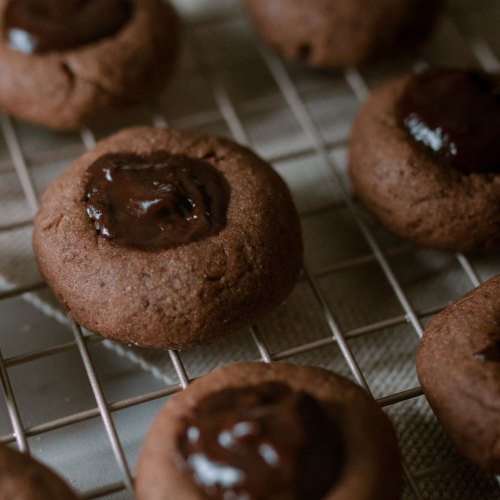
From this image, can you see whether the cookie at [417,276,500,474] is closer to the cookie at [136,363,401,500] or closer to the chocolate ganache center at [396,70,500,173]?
the cookie at [136,363,401,500]

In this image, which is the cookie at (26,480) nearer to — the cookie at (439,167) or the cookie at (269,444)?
the cookie at (269,444)

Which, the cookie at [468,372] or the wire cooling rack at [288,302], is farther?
the wire cooling rack at [288,302]

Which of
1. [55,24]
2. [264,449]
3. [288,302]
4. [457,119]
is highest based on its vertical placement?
[457,119]

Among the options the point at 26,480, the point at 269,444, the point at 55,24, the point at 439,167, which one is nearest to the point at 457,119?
the point at 439,167

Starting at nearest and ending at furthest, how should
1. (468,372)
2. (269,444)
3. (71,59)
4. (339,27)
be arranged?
(269,444), (468,372), (71,59), (339,27)

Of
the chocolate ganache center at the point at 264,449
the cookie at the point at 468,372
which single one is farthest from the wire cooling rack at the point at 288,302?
the chocolate ganache center at the point at 264,449

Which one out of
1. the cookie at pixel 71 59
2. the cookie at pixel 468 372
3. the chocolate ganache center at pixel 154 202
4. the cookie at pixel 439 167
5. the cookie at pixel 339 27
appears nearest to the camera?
the cookie at pixel 468 372

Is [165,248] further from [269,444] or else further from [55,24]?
[55,24]
